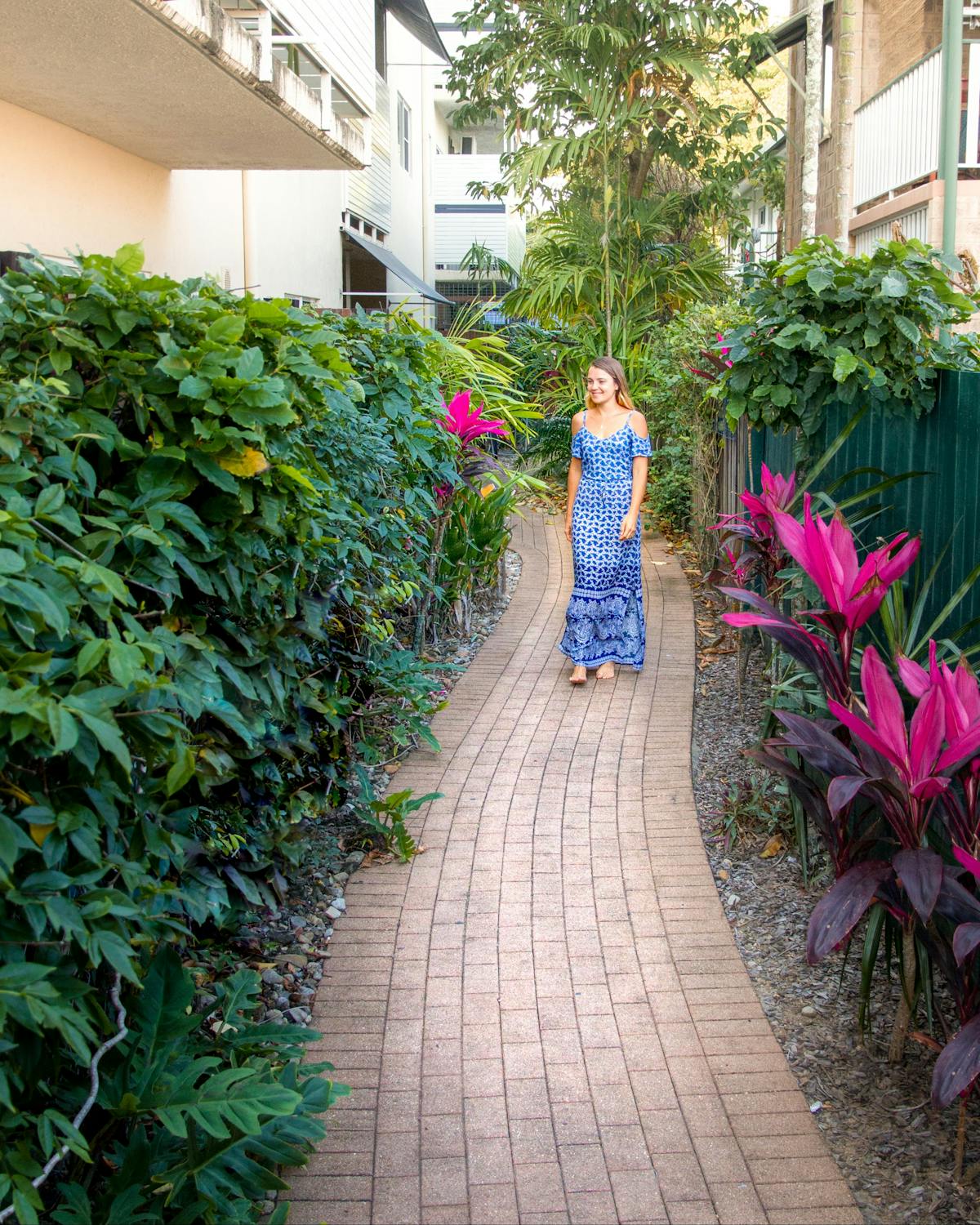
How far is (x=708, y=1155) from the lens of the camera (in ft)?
10.1

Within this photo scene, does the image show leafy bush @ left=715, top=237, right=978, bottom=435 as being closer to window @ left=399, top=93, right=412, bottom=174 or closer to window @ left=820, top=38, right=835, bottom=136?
window @ left=820, top=38, right=835, bottom=136

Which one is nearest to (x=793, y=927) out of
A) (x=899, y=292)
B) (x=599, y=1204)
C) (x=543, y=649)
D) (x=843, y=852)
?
(x=843, y=852)

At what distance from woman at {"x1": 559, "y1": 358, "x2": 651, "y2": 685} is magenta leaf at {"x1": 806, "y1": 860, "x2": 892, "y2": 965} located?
4.12 meters

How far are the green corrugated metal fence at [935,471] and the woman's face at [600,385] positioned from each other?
1669 mm

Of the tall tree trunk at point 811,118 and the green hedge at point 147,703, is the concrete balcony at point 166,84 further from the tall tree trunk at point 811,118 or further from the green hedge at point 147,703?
the tall tree trunk at point 811,118

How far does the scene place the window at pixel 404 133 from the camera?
2425 centimetres

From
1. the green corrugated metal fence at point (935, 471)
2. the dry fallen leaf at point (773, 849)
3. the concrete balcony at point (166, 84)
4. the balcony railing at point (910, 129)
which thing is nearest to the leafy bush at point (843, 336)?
the green corrugated metal fence at point (935, 471)

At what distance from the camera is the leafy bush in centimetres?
500

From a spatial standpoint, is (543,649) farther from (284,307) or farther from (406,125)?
(406,125)

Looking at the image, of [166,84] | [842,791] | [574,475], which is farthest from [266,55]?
[842,791]

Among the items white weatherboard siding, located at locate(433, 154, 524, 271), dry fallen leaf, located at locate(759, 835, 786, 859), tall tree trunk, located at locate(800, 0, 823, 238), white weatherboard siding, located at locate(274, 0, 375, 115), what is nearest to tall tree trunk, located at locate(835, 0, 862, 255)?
tall tree trunk, located at locate(800, 0, 823, 238)

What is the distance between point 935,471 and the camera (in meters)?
4.61

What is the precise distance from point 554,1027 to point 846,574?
5.28 ft

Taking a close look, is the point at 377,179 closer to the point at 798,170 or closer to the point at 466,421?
the point at 798,170
